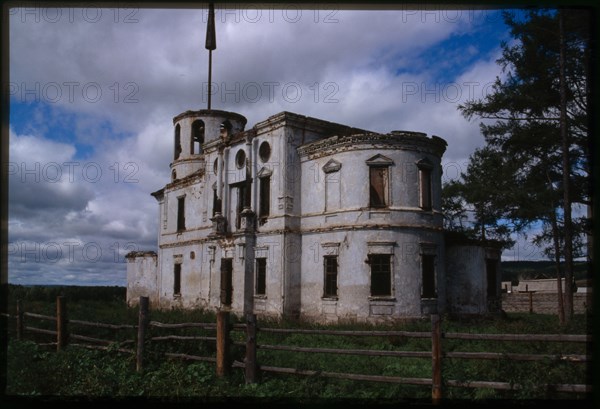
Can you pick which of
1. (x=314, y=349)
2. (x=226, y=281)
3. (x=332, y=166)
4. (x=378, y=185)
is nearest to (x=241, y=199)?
(x=226, y=281)

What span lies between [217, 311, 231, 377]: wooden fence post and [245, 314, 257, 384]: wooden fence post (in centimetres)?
51

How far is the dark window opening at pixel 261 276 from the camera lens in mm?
21609

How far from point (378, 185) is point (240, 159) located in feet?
23.8

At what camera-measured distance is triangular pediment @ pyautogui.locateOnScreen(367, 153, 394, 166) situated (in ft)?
64.6

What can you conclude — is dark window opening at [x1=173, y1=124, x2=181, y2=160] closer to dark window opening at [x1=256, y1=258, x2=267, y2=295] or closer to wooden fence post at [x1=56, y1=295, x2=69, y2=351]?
dark window opening at [x1=256, y1=258, x2=267, y2=295]

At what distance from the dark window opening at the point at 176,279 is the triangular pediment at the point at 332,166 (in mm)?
12020

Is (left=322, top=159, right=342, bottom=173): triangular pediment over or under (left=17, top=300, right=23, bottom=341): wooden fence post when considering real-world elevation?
over

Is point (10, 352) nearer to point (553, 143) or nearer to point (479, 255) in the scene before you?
point (479, 255)

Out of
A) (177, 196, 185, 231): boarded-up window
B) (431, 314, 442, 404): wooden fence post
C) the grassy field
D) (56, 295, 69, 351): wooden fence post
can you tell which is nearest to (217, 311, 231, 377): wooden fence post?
the grassy field

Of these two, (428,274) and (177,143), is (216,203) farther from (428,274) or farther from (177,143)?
(428,274)

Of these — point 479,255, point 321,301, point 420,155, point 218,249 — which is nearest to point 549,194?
point 479,255

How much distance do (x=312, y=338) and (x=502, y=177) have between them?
51.0 ft

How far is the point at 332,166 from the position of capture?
2047 cm

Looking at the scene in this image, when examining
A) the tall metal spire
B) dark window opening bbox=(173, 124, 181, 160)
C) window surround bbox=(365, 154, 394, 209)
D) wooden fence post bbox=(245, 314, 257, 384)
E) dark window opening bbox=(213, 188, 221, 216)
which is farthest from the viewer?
dark window opening bbox=(173, 124, 181, 160)
